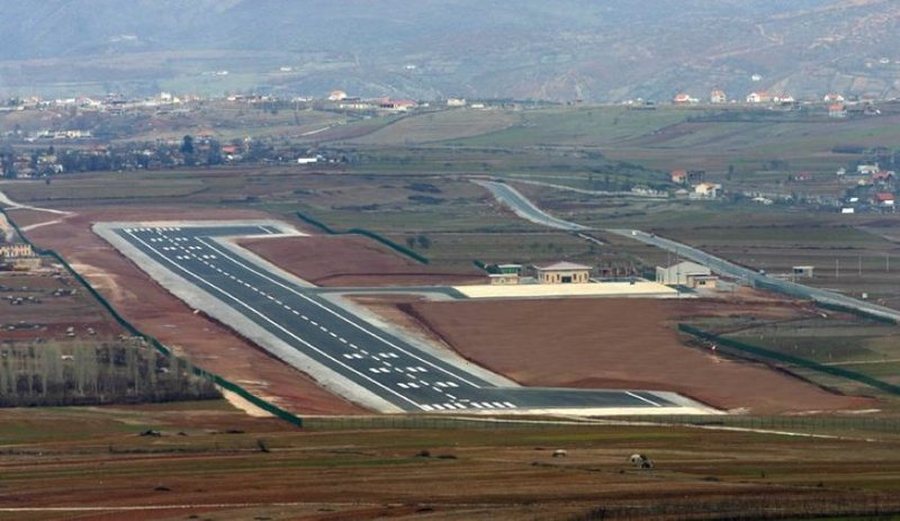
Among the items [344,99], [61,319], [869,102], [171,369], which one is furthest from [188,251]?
[344,99]

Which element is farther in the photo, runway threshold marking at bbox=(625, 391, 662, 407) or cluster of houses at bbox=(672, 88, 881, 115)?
cluster of houses at bbox=(672, 88, 881, 115)

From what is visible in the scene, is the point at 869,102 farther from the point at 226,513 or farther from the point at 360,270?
the point at 226,513

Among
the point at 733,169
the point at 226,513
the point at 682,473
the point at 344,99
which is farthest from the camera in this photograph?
the point at 344,99

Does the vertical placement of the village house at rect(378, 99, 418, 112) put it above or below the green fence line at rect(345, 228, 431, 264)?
above

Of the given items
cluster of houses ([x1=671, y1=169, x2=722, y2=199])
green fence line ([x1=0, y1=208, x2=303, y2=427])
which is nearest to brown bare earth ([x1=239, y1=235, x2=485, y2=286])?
green fence line ([x1=0, y1=208, x2=303, y2=427])

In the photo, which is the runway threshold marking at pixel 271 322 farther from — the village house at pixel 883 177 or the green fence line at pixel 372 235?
the village house at pixel 883 177

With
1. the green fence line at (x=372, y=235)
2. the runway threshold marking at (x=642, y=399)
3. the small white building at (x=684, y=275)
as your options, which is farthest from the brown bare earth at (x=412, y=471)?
the green fence line at (x=372, y=235)

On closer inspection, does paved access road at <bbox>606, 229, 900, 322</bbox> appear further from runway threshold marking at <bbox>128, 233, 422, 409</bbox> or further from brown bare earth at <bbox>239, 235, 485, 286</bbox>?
runway threshold marking at <bbox>128, 233, 422, 409</bbox>
